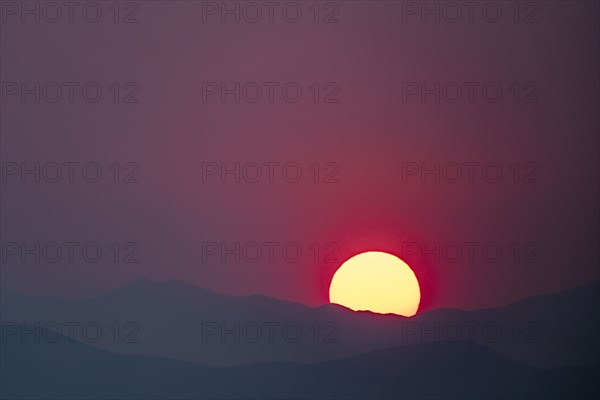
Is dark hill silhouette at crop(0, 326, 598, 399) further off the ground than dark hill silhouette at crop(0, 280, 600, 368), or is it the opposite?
dark hill silhouette at crop(0, 280, 600, 368)

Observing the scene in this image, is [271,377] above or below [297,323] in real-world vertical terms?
below

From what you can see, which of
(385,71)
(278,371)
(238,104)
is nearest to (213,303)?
(278,371)

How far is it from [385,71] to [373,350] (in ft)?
4.14

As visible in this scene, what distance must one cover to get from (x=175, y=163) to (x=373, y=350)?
1224 mm

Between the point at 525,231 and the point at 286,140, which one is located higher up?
the point at 286,140

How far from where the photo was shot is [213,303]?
Result: 3.48m

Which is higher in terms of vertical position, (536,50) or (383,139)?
(536,50)

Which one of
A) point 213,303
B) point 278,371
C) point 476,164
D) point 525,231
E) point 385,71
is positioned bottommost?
point 278,371

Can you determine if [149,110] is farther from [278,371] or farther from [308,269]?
[278,371]

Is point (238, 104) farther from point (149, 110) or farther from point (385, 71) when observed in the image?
point (385, 71)

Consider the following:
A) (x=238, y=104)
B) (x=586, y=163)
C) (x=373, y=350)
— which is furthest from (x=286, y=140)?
(x=586, y=163)

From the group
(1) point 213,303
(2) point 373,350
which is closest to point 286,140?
(1) point 213,303

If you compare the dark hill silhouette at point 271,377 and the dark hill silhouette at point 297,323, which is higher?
the dark hill silhouette at point 297,323

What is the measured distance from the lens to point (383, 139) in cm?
353
